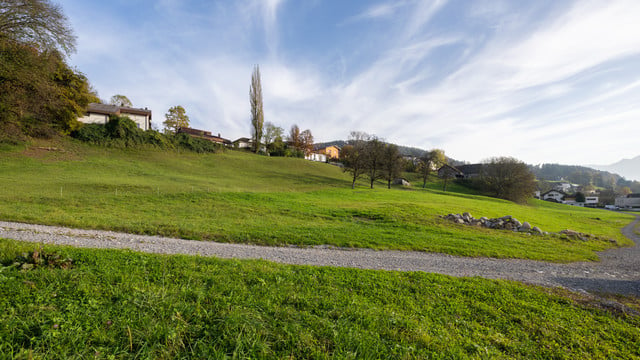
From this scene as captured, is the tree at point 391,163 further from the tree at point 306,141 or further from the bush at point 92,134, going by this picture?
the bush at point 92,134

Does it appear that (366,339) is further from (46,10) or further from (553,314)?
(46,10)

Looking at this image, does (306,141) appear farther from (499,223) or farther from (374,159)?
(499,223)

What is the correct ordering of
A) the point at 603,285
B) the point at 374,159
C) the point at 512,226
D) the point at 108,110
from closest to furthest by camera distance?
1. the point at 603,285
2. the point at 512,226
3. the point at 374,159
4. the point at 108,110

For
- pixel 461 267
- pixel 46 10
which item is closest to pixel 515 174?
pixel 461 267

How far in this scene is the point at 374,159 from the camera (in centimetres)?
5297

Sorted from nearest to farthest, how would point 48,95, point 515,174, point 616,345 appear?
point 616,345
point 48,95
point 515,174

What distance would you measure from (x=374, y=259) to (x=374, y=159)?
44179 mm

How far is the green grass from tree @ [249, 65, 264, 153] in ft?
259

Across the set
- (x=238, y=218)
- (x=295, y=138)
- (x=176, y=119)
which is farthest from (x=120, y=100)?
(x=238, y=218)

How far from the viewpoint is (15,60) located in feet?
73.4

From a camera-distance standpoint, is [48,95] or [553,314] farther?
[48,95]

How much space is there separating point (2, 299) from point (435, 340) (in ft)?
20.0

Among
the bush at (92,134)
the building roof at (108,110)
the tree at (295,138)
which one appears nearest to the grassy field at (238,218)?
the bush at (92,134)

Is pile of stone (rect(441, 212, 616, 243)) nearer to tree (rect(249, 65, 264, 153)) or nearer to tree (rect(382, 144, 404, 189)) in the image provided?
tree (rect(382, 144, 404, 189))
